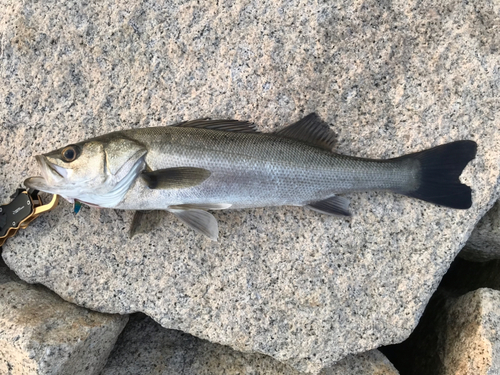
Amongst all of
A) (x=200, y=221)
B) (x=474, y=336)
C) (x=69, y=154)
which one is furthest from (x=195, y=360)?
(x=474, y=336)

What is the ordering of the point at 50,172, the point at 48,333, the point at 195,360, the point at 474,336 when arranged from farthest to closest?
the point at 195,360 → the point at 474,336 → the point at 48,333 → the point at 50,172

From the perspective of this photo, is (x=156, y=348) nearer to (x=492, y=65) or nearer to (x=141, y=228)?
(x=141, y=228)

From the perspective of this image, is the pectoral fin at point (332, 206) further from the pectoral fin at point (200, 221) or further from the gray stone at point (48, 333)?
the gray stone at point (48, 333)

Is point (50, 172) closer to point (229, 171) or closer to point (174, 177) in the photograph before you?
point (174, 177)

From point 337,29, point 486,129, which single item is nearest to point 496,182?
point 486,129

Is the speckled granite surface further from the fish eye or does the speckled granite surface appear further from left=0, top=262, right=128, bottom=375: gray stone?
the fish eye

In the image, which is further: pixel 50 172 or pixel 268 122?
pixel 268 122

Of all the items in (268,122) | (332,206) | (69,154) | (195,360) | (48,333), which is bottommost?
(195,360)

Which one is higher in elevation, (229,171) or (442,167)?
(442,167)
